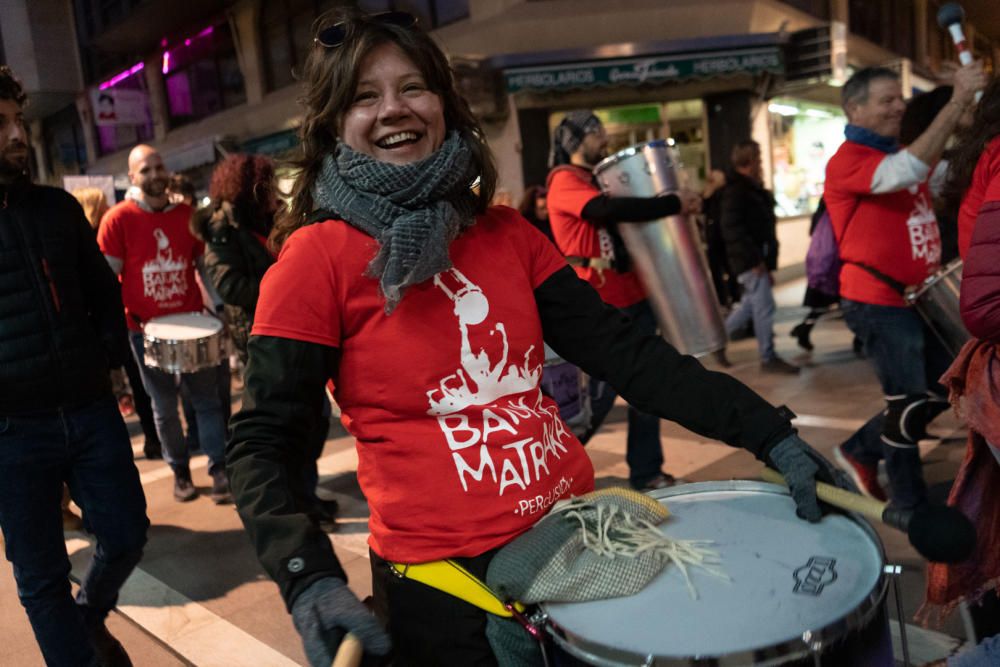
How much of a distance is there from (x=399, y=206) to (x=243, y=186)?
2.92 meters

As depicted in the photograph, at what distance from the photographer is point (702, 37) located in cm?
1173

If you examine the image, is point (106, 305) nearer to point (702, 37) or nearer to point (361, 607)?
point (361, 607)

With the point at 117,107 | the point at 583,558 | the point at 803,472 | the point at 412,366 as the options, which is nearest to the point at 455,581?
the point at 583,558

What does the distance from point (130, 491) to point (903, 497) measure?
307 centimetres

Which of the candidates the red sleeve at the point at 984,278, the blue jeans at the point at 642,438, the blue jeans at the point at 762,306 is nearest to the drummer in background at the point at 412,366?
the red sleeve at the point at 984,278

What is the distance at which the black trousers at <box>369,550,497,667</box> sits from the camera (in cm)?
136

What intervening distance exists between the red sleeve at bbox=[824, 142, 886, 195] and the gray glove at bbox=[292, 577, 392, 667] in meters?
2.90

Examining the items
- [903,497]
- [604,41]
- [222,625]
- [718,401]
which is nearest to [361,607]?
[718,401]

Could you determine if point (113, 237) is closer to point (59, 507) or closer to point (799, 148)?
point (59, 507)

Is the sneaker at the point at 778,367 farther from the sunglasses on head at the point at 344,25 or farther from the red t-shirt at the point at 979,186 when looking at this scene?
the sunglasses on head at the point at 344,25

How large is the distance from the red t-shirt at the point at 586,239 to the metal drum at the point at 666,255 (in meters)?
0.07

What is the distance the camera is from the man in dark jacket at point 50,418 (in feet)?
7.90

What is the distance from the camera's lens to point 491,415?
58.0 inches

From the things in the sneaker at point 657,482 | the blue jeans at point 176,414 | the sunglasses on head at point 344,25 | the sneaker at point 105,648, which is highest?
the sunglasses on head at point 344,25
